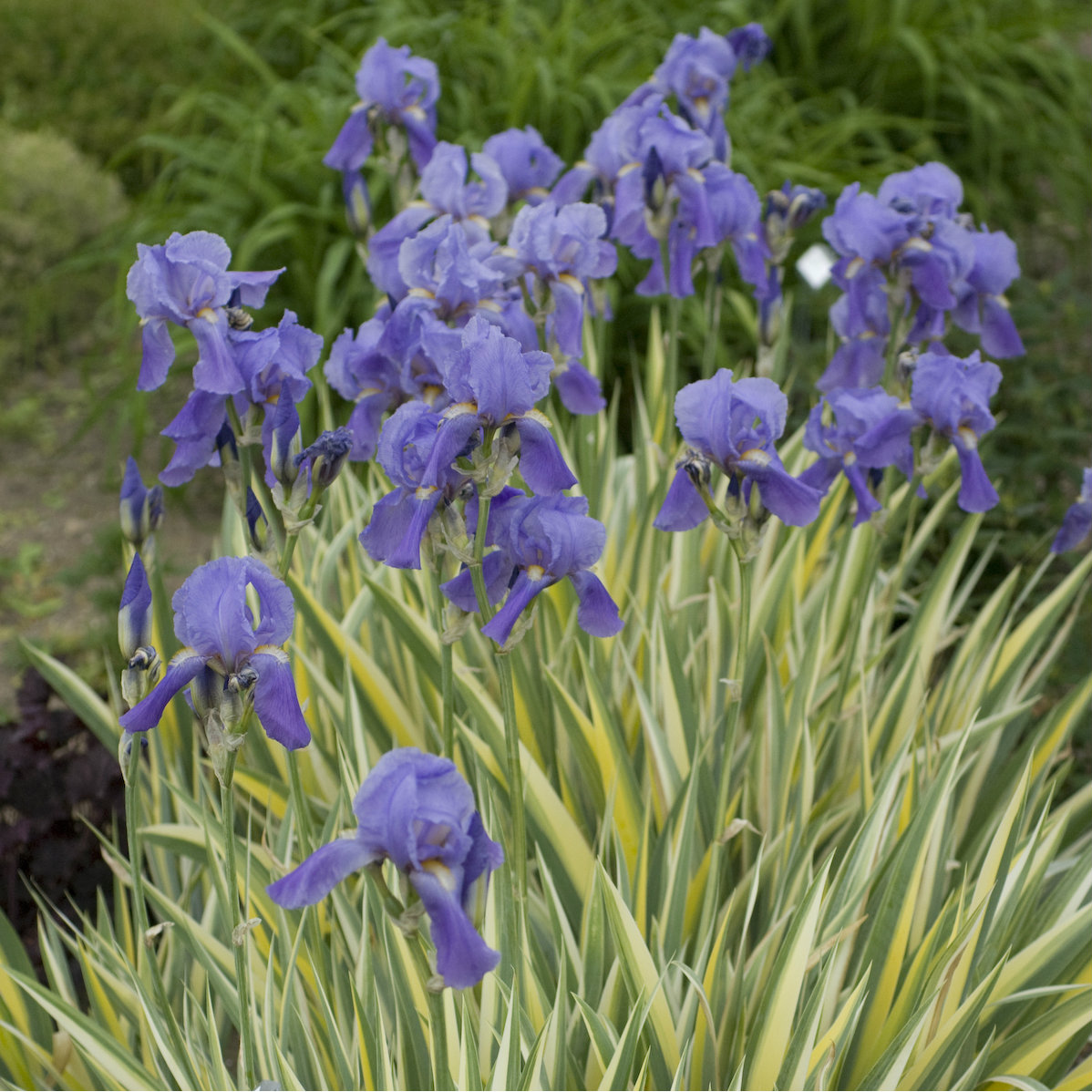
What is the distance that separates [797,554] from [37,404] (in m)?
3.40

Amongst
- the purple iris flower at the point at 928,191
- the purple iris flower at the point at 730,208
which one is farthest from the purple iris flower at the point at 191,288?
the purple iris flower at the point at 928,191

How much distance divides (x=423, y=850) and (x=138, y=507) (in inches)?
31.2

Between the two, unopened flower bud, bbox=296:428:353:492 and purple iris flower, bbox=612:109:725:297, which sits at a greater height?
purple iris flower, bbox=612:109:725:297

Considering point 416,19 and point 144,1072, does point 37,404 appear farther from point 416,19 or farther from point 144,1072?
point 144,1072

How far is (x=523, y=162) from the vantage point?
2.03 m

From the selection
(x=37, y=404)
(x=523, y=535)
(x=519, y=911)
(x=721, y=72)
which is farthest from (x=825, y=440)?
(x=37, y=404)

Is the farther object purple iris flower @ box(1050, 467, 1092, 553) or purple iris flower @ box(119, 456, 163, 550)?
purple iris flower @ box(1050, 467, 1092, 553)

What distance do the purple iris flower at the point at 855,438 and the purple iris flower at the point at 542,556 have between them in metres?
0.55

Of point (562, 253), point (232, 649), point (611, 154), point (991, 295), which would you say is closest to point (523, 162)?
point (611, 154)

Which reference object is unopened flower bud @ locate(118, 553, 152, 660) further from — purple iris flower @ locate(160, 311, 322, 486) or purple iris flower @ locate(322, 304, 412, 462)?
purple iris flower @ locate(322, 304, 412, 462)

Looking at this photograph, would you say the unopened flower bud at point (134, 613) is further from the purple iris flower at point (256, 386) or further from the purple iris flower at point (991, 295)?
the purple iris flower at point (991, 295)

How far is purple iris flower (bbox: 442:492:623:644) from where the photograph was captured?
1.10 metres

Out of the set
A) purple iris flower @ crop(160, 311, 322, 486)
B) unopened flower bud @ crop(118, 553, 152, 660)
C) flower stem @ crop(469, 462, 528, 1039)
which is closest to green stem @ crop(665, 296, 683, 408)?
purple iris flower @ crop(160, 311, 322, 486)

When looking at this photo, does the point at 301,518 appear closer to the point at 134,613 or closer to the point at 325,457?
the point at 325,457
